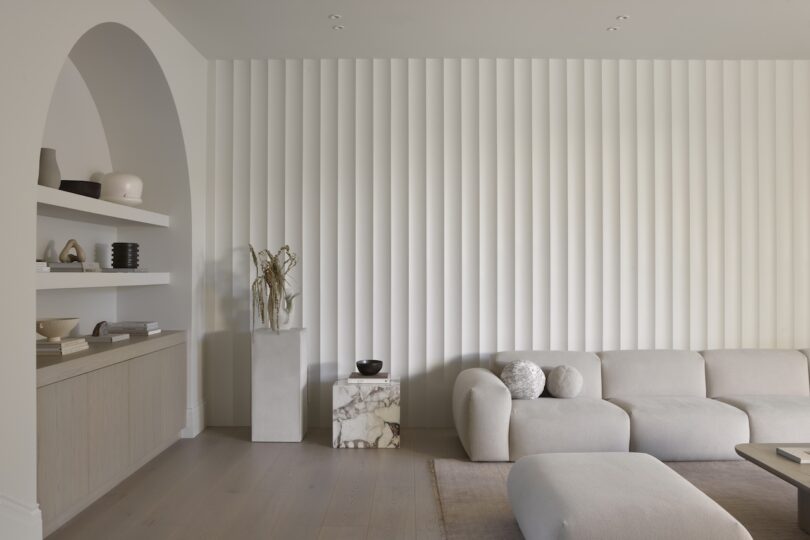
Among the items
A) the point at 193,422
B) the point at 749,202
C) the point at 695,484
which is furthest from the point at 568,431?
the point at 193,422

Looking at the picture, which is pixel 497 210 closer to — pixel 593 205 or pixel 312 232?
pixel 593 205

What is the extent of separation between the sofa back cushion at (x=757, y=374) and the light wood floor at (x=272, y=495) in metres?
1.92

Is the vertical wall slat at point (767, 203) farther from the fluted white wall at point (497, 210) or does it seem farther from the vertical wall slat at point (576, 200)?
the vertical wall slat at point (576, 200)

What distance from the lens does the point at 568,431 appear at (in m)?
3.89

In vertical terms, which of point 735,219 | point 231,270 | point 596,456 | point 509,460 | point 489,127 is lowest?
point 509,460

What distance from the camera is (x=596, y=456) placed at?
292cm

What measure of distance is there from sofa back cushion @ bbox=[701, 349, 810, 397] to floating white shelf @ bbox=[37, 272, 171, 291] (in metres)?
3.92

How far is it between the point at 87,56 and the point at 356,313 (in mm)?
2480

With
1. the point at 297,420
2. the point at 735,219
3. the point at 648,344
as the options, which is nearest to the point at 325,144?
the point at 297,420

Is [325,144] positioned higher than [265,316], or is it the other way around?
[325,144]

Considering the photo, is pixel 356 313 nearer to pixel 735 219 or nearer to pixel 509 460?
pixel 509 460

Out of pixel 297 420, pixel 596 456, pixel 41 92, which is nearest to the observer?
pixel 41 92

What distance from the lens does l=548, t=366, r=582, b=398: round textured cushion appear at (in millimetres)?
4254

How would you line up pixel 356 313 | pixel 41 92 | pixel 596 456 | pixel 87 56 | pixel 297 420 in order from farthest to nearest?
pixel 356 313 → pixel 297 420 → pixel 87 56 → pixel 596 456 → pixel 41 92
